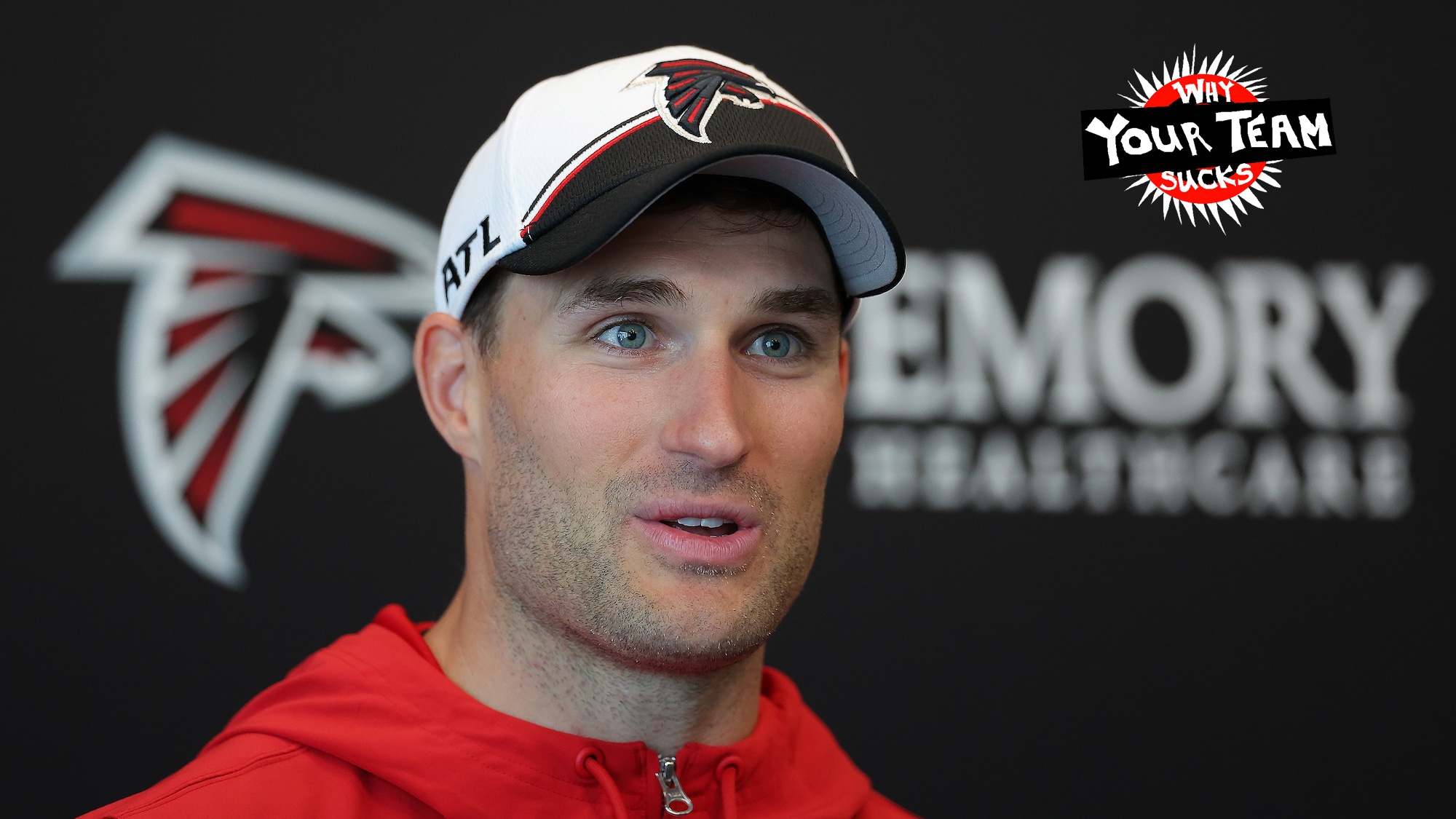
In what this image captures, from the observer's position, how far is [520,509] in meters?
1.03

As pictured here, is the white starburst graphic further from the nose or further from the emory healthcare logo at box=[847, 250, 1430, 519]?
the nose

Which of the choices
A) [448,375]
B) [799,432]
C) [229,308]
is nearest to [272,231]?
[229,308]

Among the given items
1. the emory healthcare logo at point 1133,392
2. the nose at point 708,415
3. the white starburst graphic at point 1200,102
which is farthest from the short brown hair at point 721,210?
the emory healthcare logo at point 1133,392

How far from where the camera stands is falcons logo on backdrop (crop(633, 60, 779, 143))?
1.01m

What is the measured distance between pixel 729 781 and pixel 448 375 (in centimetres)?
46

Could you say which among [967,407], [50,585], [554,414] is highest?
[967,407]

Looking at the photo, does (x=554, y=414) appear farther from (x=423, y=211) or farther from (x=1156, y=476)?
(x=1156, y=476)

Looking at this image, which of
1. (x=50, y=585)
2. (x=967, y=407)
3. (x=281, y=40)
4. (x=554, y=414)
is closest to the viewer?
(x=554, y=414)

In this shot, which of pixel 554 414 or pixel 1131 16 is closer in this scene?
pixel 554 414

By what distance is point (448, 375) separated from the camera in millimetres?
1146

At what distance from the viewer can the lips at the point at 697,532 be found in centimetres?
98

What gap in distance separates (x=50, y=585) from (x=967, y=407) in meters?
1.55

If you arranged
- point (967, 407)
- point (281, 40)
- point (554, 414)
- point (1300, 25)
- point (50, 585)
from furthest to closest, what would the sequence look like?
point (1300, 25) < point (967, 407) < point (281, 40) < point (50, 585) < point (554, 414)

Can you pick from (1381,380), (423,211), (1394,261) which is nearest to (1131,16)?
(1394,261)
